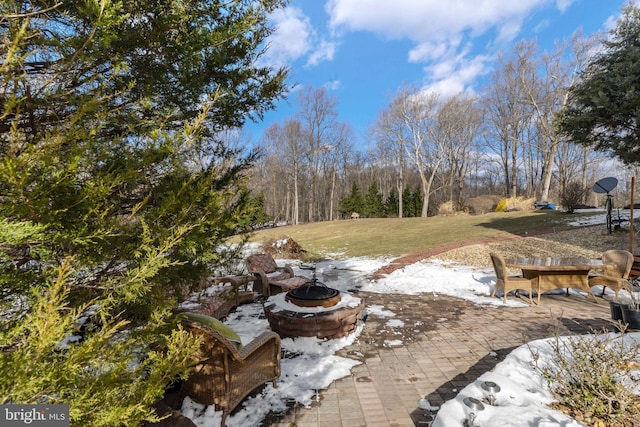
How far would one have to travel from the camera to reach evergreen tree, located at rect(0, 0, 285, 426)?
1.35 meters

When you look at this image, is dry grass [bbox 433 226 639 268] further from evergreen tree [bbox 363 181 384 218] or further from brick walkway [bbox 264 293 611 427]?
evergreen tree [bbox 363 181 384 218]

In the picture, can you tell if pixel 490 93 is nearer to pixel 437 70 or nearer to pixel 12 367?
pixel 437 70

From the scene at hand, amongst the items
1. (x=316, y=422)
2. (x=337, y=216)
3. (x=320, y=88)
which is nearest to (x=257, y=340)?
(x=316, y=422)

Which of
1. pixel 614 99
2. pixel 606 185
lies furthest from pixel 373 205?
pixel 614 99

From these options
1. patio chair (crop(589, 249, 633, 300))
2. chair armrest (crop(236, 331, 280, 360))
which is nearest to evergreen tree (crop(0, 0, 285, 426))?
chair armrest (crop(236, 331, 280, 360))

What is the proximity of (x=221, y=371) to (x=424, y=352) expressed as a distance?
2463 mm

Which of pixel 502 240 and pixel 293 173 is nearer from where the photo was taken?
pixel 502 240

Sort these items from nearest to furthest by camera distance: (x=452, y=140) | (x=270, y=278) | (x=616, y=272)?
(x=616, y=272), (x=270, y=278), (x=452, y=140)

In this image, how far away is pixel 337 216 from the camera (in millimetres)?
40875

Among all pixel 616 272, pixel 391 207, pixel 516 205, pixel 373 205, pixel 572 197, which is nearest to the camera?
pixel 616 272

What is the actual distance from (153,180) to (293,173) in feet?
97.2

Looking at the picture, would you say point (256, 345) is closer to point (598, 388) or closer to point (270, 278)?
point (598, 388)

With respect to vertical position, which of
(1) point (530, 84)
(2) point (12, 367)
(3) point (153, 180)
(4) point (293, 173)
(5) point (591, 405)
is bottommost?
(5) point (591, 405)

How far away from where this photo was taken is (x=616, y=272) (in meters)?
5.70
